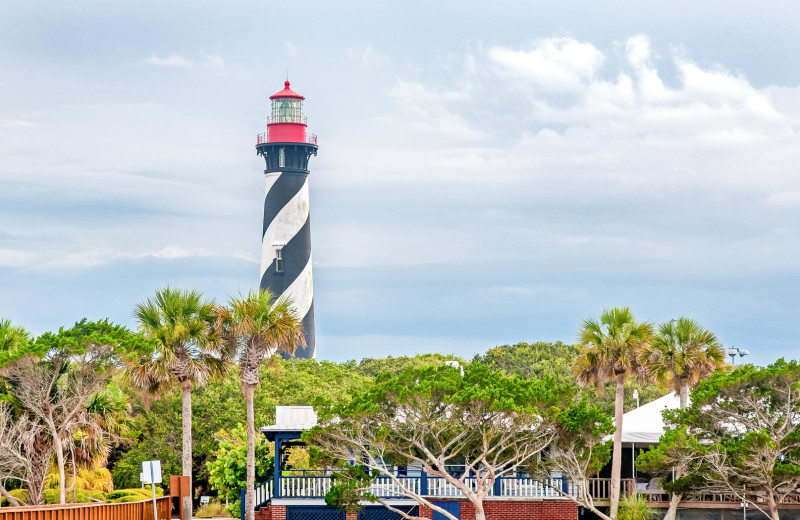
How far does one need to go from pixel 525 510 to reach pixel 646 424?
6765mm

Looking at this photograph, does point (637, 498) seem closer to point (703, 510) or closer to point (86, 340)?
point (703, 510)

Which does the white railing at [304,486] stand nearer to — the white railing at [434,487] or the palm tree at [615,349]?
the white railing at [434,487]

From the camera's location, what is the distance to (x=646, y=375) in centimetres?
4106

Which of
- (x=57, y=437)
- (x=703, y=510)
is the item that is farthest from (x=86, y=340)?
(x=703, y=510)

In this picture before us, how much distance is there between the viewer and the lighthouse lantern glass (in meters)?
78.1

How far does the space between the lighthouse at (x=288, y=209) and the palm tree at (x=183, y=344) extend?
114ft

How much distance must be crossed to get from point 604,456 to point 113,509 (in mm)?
14243

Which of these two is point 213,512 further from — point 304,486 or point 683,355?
point 683,355

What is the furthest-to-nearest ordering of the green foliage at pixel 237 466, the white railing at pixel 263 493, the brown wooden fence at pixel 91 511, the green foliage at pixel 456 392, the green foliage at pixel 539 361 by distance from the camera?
1. the green foliage at pixel 539 361
2. the green foliage at pixel 237 466
3. the white railing at pixel 263 493
4. the green foliage at pixel 456 392
5. the brown wooden fence at pixel 91 511

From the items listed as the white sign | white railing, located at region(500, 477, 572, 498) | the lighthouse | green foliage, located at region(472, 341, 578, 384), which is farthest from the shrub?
green foliage, located at region(472, 341, 578, 384)

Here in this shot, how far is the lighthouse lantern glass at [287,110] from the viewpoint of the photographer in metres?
78.1

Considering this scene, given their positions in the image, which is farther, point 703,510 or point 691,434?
point 703,510

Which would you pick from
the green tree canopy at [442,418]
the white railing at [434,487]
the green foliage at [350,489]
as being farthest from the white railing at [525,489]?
the green foliage at [350,489]

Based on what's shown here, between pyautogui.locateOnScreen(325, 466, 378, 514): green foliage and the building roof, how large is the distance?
3.87 metres
